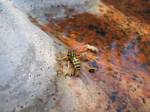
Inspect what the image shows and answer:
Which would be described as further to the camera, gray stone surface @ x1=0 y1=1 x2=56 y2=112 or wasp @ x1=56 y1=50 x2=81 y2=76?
wasp @ x1=56 y1=50 x2=81 y2=76

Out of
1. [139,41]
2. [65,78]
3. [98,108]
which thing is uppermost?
[139,41]

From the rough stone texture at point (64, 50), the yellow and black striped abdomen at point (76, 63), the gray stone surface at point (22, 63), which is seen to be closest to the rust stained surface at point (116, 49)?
the rough stone texture at point (64, 50)

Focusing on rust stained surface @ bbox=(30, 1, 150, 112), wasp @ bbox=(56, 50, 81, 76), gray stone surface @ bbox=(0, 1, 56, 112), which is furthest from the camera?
rust stained surface @ bbox=(30, 1, 150, 112)

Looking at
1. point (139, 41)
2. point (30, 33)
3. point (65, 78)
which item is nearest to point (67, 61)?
point (65, 78)

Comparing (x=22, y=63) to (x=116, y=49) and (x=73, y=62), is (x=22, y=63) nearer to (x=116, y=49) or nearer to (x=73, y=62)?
(x=73, y=62)

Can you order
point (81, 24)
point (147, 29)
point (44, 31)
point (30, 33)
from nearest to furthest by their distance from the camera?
point (30, 33) < point (44, 31) < point (81, 24) < point (147, 29)

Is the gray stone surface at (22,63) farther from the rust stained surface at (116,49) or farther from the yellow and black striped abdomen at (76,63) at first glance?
the rust stained surface at (116,49)

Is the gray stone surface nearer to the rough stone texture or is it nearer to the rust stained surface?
the rough stone texture

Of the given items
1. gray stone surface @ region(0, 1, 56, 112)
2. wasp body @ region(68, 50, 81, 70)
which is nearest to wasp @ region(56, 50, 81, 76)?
wasp body @ region(68, 50, 81, 70)

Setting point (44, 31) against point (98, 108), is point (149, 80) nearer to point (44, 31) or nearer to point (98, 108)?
point (98, 108)
